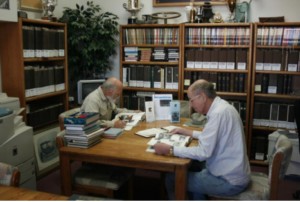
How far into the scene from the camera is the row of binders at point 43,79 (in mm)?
3516

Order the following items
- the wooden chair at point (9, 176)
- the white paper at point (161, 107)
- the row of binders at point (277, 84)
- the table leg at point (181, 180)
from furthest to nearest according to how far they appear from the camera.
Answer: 1. the row of binders at point (277, 84)
2. the white paper at point (161, 107)
3. the table leg at point (181, 180)
4. the wooden chair at point (9, 176)

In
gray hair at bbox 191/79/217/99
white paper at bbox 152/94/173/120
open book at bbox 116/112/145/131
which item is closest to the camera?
gray hair at bbox 191/79/217/99

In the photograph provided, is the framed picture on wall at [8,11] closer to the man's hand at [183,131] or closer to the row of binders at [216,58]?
the man's hand at [183,131]

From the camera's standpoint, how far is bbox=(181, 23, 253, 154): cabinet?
3998 mm

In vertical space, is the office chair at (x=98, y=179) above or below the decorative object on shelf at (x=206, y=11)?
below

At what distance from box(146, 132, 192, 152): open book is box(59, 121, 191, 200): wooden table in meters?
0.05

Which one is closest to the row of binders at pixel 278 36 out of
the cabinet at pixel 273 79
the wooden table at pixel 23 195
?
the cabinet at pixel 273 79

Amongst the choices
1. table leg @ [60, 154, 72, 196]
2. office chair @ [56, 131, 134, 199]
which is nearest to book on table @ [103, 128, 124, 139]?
office chair @ [56, 131, 134, 199]

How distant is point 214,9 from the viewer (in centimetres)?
430

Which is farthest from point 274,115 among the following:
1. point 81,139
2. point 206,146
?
point 81,139

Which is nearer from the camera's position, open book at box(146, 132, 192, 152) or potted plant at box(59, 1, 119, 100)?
open book at box(146, 132, 192, 152)

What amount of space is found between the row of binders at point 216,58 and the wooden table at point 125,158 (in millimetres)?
1897

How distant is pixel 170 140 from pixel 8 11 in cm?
200

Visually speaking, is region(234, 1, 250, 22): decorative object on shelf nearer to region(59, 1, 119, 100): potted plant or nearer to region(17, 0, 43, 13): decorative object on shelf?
region(59, 1, 119, 100): potted plant
